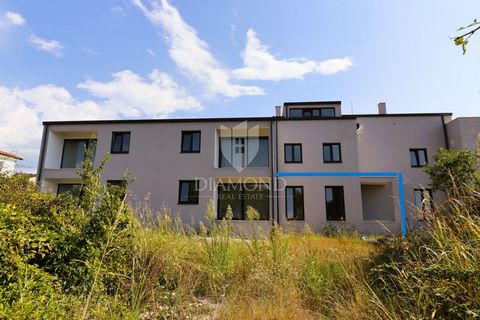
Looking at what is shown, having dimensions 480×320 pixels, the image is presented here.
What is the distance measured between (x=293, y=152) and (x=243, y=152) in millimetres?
3310

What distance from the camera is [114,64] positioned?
370 inches

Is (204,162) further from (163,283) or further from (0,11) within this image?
Result: (163,283)

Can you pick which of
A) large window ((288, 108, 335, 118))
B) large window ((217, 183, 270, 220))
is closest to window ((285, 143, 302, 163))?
large window ((217, 183, 270, 220))

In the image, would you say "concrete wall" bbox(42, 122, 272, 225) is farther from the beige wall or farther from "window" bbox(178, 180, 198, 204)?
"window" bbox(178, 180, 198, 204)

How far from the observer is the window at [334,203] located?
608 inches

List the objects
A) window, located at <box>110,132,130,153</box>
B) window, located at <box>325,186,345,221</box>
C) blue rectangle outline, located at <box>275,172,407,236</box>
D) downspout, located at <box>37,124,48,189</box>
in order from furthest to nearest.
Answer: window, located at <box>110,132,130,153</box> < downspout, located at <box>37,124,48,189</box> < blue rectangle outline, located at <box>275,172,407,236</box> < window, located at <box>325,186,345,221</box>

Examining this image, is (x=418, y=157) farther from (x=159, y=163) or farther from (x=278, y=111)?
(x=159, y=163)

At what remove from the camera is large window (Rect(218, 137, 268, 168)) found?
17.3 meters

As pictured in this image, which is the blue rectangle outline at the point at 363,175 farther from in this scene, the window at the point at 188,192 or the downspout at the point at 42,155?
the downspout at the point at 42,155

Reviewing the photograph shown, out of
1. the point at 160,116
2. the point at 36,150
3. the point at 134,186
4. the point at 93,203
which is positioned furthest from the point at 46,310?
the point at 36,150

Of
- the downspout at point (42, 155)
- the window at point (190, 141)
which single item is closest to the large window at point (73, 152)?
the downspout at point (42, 155)

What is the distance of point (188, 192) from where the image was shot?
52.7ft

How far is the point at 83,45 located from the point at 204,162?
9151 millimetres

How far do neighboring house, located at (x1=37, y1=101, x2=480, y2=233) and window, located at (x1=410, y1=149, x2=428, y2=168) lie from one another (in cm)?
7
